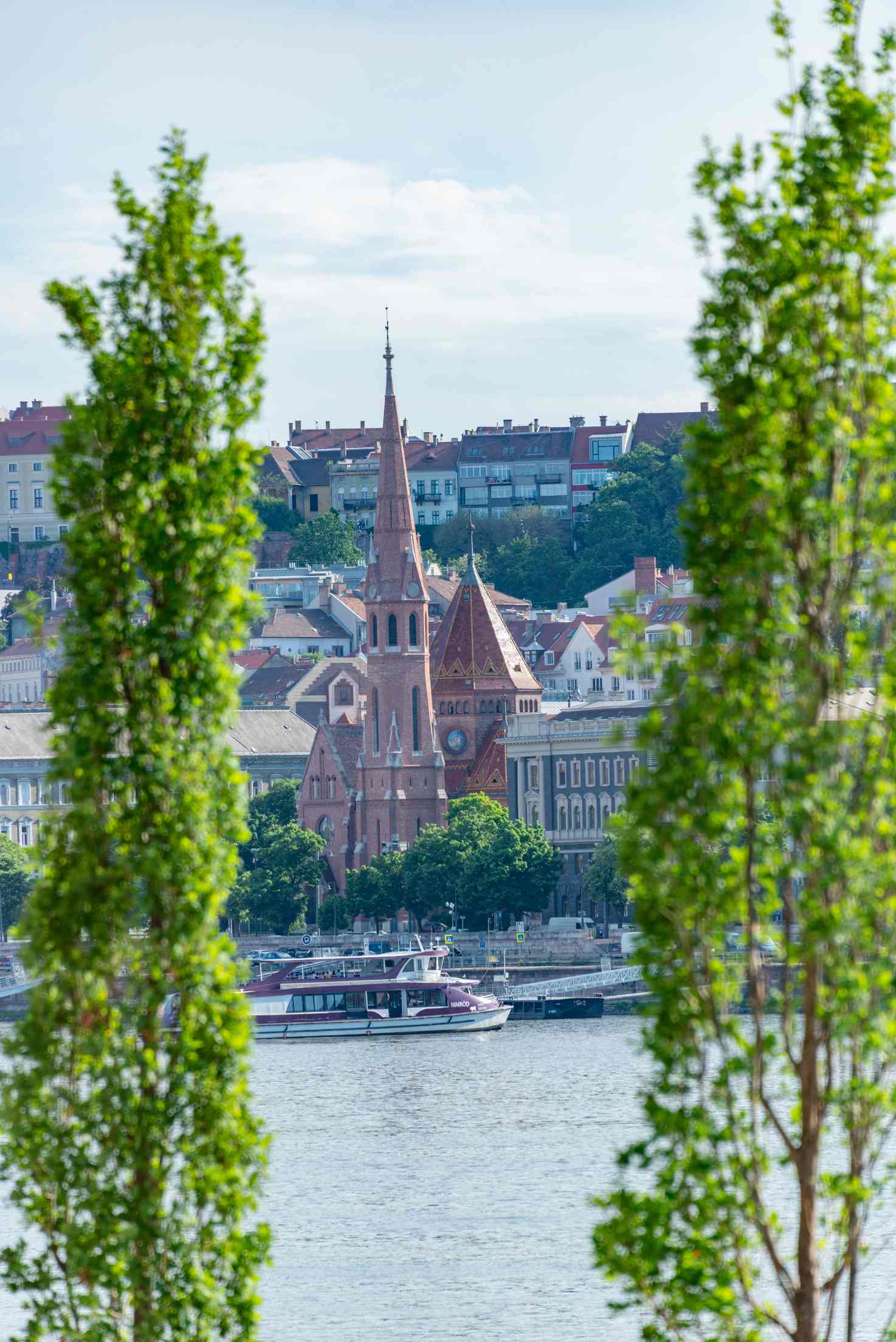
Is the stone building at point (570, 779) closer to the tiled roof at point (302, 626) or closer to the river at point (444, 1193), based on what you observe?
the river at point (444, 1193)

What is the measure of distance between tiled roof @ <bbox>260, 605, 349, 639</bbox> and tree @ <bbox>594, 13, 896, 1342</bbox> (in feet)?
445

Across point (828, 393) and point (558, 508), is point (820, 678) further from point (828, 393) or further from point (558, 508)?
point (558, 508)

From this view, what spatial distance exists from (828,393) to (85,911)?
13.4 feet

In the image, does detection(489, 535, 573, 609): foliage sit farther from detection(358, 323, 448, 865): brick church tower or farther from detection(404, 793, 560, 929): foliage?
detection(404, 793, 560, 929): foliage

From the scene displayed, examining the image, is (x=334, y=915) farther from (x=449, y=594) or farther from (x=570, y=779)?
(x=449, y=594)

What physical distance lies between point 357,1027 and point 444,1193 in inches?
1576

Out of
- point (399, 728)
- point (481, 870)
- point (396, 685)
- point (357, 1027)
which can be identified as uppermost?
point (396, 685)

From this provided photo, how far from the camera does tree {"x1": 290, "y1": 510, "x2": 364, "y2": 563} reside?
168000 mm

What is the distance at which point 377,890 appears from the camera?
102375 millimetres

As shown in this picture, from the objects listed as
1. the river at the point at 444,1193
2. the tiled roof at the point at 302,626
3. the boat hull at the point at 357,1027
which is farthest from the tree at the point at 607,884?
the tiled roof at the point at 302,626

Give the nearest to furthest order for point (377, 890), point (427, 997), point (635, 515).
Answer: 1. point (427, 997)
2. point (377, 890)
3. point (635, 515)

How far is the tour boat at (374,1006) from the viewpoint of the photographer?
82.1m

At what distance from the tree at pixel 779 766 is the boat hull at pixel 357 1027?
2777 inches

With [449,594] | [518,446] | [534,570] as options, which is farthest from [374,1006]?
[518,446]
